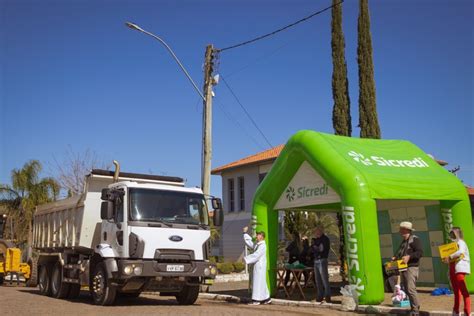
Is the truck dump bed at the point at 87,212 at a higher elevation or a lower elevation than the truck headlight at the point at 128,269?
higher

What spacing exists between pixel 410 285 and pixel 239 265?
15.1 metres

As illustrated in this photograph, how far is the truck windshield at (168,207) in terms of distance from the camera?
1212 centimetres

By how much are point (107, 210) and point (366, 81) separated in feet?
38.7

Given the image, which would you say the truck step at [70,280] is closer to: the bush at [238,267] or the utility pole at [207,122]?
the utility pole at [207,122]

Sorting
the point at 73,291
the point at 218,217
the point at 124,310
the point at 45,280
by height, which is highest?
the point at 218,217

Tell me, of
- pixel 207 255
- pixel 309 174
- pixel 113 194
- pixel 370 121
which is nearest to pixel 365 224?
pixel 309 174

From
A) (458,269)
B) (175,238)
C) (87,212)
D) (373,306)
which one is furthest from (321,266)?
(87,212)

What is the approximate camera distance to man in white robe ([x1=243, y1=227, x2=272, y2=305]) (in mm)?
13367

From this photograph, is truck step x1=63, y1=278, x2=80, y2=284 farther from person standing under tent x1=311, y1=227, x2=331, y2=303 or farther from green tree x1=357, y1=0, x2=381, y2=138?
green tree x1=357, y1=0, x2=381, y2=138

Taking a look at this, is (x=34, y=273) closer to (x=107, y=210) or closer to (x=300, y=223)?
(x=107, y=210)

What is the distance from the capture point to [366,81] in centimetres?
2044

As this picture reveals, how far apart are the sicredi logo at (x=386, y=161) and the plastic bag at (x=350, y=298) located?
2.76 metres

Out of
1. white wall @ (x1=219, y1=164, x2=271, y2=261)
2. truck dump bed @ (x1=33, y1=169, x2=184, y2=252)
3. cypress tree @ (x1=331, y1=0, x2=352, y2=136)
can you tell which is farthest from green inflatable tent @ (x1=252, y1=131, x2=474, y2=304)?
white wall @ (x1=219, y1=164, x2=271, y2=261)

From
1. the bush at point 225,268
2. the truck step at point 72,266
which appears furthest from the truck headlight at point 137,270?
the bush at point 225,268
